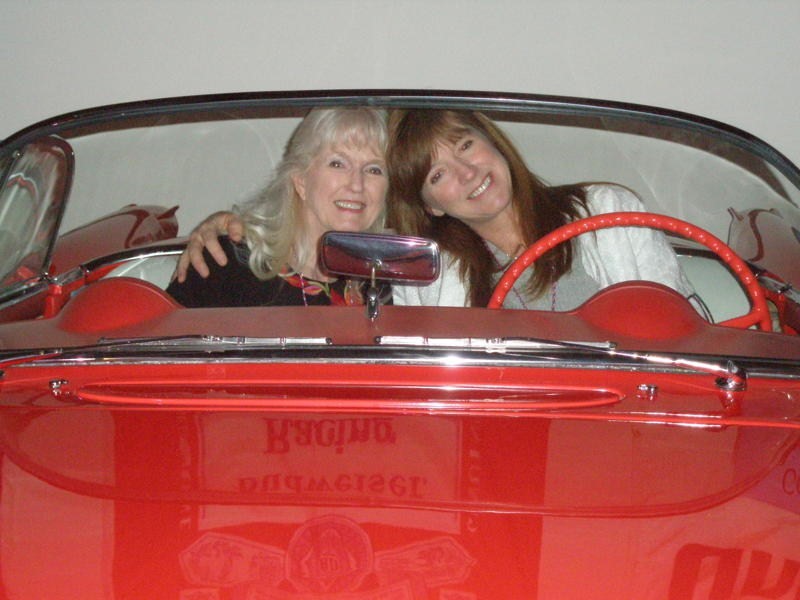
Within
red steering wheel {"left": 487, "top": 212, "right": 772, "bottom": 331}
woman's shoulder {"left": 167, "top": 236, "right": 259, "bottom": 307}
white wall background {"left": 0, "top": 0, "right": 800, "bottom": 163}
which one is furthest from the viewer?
white wall background {"left": 0, "top": 0, "right": 800, "bottom": 163}

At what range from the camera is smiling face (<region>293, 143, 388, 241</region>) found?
2188mm

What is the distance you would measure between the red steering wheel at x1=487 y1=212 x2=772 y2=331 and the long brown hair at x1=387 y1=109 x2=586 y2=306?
0.30 ft

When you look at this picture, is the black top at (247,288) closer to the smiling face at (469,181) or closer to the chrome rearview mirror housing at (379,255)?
the smiling face at (469,181)

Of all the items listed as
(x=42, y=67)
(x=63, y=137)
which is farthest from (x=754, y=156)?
(x=42, y=67)

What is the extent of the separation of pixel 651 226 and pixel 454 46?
2.21 metres

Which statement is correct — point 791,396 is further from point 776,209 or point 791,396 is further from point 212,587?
point 212,587

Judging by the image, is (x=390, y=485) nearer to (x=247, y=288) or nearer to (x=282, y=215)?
(x=247, y=288)

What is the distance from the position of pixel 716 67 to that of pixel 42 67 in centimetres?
282

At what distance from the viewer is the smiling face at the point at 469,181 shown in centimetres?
217

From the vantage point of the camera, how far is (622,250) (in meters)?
2.20

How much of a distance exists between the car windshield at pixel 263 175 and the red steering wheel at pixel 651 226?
0.02m

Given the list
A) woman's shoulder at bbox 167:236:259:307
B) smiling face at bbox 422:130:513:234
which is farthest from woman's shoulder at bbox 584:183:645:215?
A: woman's shoulder at bbox 167:236:259:307

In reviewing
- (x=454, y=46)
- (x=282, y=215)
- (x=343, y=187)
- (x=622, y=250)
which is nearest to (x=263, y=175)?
(x=282, y=215)

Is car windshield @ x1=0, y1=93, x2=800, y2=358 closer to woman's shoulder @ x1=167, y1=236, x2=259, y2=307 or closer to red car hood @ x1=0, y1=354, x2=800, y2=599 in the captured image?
woman's shoulder @ x1=167, y1=236, x2=259, y2=307
